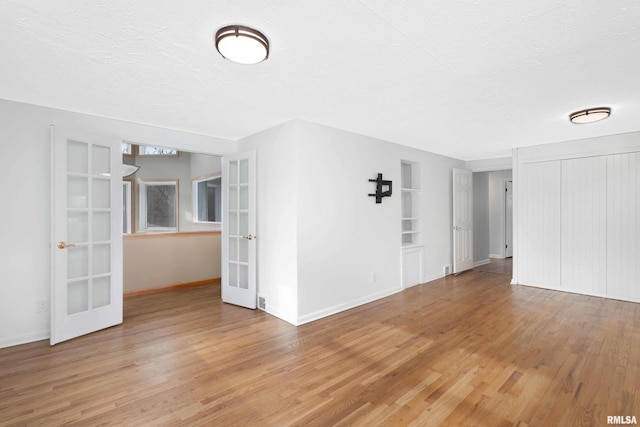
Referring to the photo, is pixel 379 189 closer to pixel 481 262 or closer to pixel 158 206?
pixel 481 262

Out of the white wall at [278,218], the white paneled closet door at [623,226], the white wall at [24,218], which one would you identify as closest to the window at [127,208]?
the white wall at [24,218]

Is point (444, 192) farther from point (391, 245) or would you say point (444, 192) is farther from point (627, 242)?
point (627, 242)

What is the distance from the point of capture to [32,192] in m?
2.97

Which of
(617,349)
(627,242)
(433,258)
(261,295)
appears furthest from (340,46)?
(627,242)

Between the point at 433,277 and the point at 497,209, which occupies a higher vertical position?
the point at 497,209

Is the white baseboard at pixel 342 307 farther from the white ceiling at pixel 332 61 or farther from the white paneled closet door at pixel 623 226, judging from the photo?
the white paneled closet door at pixel 623 226

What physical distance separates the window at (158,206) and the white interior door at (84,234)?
372 centimetres

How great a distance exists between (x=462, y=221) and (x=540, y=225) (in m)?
1.41

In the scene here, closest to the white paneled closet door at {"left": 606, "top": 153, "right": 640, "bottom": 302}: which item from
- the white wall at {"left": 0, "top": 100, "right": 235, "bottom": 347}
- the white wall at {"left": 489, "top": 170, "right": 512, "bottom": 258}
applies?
the white wall at {"left": 489, "top": 170, "right": 512, "bottom": 258}

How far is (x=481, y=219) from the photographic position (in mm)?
7328

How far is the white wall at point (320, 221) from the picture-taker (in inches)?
136

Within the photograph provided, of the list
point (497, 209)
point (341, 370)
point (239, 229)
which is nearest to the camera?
point (341, 370)

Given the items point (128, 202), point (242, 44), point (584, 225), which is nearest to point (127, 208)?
point (128, 202)

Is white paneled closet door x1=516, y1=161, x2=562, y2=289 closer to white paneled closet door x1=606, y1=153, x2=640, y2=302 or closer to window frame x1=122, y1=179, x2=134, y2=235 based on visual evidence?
white paneled closet door x1=606, y1=153, x2=640, y2=302
